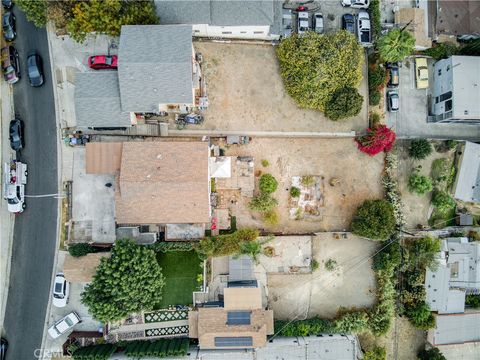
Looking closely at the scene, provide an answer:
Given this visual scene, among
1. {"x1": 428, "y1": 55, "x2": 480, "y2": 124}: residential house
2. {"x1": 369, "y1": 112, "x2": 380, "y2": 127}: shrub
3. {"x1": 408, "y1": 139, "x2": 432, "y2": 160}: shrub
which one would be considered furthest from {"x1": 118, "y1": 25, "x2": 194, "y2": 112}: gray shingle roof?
{"x1": 428, "y1": 55, "x2": 480, "y2": 124}: residential house

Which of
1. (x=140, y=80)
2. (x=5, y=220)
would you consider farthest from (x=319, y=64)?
(x=5, y=220)

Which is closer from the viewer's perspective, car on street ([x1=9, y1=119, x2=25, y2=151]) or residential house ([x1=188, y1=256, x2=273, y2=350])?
residential house ([x1=188, y1=256, x2=273, y2=350])

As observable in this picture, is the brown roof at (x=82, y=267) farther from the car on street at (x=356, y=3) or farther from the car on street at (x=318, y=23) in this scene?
the car on street at (x=356, y=3)

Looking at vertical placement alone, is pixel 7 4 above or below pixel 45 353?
above

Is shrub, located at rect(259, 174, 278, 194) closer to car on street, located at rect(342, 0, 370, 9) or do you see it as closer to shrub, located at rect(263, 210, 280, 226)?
shrub, located at rect(263, 210, 280, 226)

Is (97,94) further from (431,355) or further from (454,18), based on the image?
(431,355)

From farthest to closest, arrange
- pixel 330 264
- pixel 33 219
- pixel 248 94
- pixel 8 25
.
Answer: pixel 330 264 < pixel 248 94 < pixel 33 219 < pixel 8 25

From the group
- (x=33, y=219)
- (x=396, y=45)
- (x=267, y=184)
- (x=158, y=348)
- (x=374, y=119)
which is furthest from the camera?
(x=374, y=119)

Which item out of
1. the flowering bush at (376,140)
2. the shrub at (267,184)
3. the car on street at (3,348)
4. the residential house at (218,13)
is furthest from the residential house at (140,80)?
the car on street at (3,348)
